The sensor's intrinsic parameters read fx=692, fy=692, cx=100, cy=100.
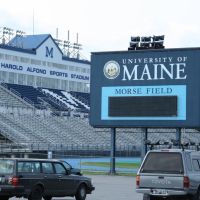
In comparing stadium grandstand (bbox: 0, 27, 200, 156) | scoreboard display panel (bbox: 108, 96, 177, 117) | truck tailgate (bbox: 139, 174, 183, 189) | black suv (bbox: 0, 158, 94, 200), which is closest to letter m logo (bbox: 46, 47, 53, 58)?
stadium grandstand (bbox: 0, 27, 200, 156)

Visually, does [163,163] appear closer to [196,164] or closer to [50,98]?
[196,164]

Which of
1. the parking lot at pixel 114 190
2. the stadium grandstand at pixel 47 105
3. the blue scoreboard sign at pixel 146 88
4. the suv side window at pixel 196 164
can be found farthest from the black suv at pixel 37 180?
the stadium grandstand at pixel 47 105

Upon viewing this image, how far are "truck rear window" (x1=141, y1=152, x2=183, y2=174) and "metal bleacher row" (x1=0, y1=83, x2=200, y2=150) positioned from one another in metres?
40.1

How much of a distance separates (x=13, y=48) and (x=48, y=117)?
1051 cm

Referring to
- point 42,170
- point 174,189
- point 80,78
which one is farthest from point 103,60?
point 80,78

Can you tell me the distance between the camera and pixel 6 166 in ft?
68.0

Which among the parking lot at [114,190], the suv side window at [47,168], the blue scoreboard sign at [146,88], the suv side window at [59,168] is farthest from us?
the blue scoreboard sign at [146,88]

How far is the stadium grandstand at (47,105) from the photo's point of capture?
65375 millimetres

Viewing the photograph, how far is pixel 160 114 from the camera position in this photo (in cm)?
3803

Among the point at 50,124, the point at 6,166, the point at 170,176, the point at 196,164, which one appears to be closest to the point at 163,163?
the point at 170,176

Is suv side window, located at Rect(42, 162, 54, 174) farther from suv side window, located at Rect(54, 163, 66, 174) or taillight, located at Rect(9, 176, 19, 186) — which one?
taillight, located at Rect(9, 176, 19, 186)

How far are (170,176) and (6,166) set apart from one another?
197 inches

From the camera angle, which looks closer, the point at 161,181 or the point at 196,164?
the point at 161,181

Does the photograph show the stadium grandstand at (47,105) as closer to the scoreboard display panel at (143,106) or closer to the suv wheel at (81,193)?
the scoreboard display panel at (143,106)
